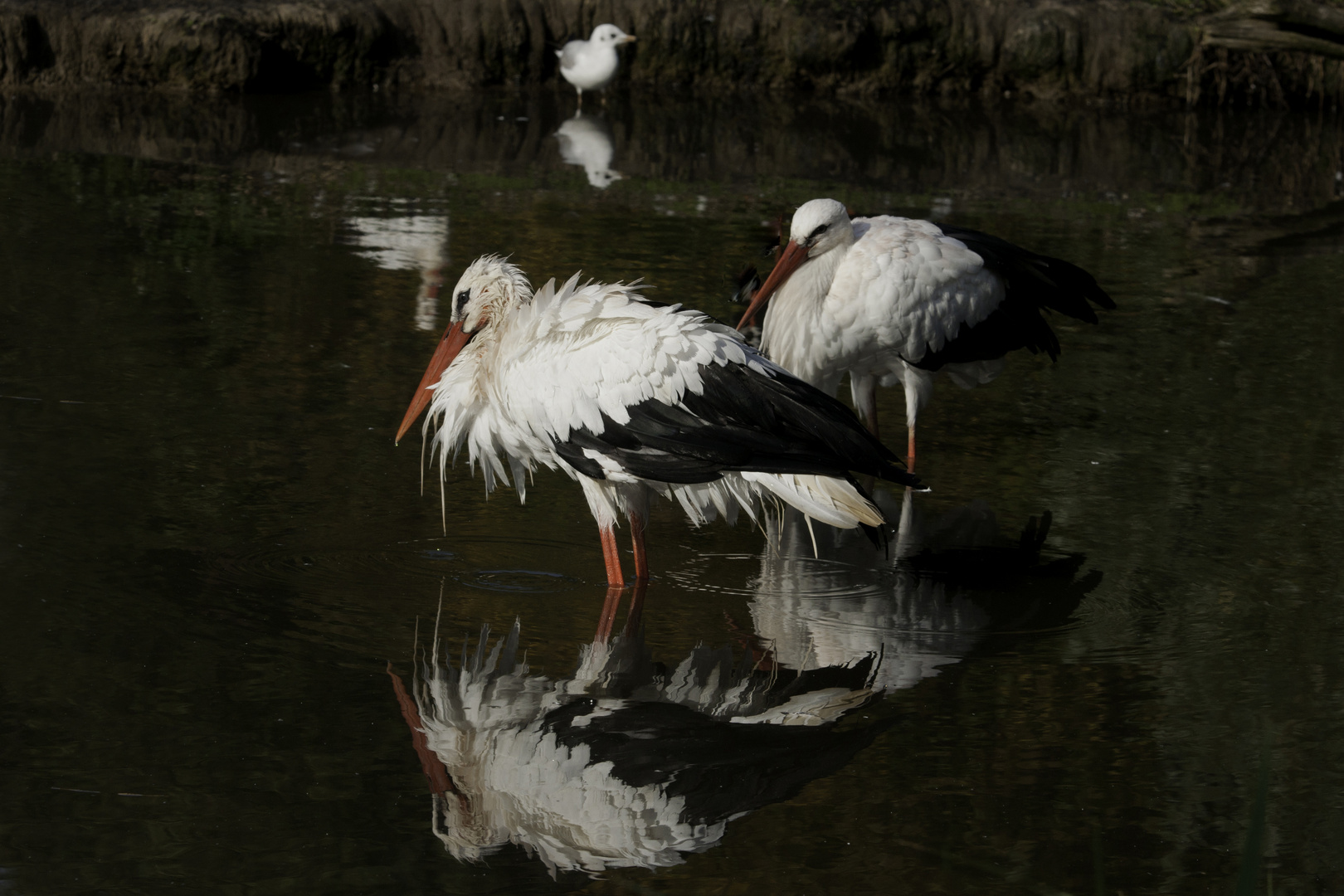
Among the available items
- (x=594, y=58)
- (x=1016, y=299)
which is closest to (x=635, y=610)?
(x=1016, y=299)

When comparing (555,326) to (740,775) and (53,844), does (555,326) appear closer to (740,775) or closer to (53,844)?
(740,775)

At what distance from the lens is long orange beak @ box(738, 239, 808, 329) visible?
6.31m

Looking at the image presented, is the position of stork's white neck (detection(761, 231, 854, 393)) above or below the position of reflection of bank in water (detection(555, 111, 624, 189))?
above

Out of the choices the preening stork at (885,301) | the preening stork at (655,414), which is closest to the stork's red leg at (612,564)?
the preening stork at (655,414)

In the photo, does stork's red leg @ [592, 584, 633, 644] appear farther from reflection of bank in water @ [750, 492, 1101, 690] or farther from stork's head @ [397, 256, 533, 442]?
stork's head @ [397, 256, 533, 442]

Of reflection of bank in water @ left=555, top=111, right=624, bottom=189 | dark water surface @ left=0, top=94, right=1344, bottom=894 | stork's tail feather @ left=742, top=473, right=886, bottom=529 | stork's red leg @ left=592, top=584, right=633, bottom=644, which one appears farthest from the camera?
reflection of bank in water @ left=555, top=111, right=624, bottom=189

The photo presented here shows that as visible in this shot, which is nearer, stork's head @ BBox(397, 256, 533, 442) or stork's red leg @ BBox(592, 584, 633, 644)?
stork's red leg @ BBox(592, 584, 633, 644)

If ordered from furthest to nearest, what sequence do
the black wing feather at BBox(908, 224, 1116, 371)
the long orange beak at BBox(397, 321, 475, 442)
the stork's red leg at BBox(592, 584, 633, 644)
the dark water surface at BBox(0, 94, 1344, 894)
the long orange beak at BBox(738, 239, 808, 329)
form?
the black wing feather at BBox(908, 224, 1116, 371)
the long orange beak at BBox(738, 239, 808, 329)
the long orange beak at BBox(397, 321, 475, 442)
the stork's red leg at BBox(592, 584, 633, 644)
the dark water surface at BBox(0, 94, 1344, 894)

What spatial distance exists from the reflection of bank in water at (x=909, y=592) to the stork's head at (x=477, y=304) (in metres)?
1.15

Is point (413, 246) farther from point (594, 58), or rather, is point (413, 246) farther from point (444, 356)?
point (594, 58)

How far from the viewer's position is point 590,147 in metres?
13.6

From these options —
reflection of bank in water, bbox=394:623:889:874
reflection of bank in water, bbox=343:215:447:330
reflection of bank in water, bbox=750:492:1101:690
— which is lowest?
reflection of bank in water, bbox=750:492:1101:690

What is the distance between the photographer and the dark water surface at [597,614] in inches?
139

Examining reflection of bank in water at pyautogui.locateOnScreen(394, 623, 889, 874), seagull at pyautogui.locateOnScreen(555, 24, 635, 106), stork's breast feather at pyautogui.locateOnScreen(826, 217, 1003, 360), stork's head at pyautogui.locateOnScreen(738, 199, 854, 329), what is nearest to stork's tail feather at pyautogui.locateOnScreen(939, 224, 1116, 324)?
stork's breast feather at pyautogui.locateOnScreen(826, 217, 1003, 360)
